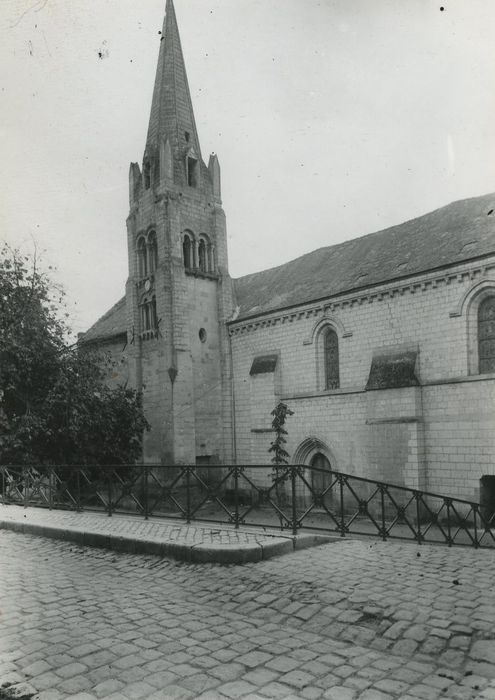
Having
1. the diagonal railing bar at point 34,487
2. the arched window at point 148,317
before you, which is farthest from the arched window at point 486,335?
the arched window at point 148,317

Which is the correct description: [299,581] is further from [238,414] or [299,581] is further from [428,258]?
[238,414]

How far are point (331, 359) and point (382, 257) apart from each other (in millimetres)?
4066

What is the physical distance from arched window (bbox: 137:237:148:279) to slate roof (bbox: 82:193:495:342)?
9.97 feet

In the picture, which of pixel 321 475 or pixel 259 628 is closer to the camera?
pixel 259 628

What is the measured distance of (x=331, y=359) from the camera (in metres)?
19.6

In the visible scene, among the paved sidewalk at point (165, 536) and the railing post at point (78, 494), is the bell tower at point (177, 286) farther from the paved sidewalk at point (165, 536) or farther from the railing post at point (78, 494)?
the paved sidewalk at point (165, 536)

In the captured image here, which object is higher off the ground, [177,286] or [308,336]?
[177,286]

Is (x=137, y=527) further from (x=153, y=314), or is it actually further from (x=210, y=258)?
(x=210, y=258)

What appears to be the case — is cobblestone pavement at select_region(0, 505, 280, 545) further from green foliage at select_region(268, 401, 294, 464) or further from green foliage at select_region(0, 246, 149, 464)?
green foliage at select_region(268, 401, 294, 464)

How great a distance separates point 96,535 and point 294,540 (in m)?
3.36

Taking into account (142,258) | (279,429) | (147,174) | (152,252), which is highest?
(147,174)

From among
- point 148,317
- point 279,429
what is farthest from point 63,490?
point 148,317

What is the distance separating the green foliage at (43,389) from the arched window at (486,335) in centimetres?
1130

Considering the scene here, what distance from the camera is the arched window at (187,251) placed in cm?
2347
